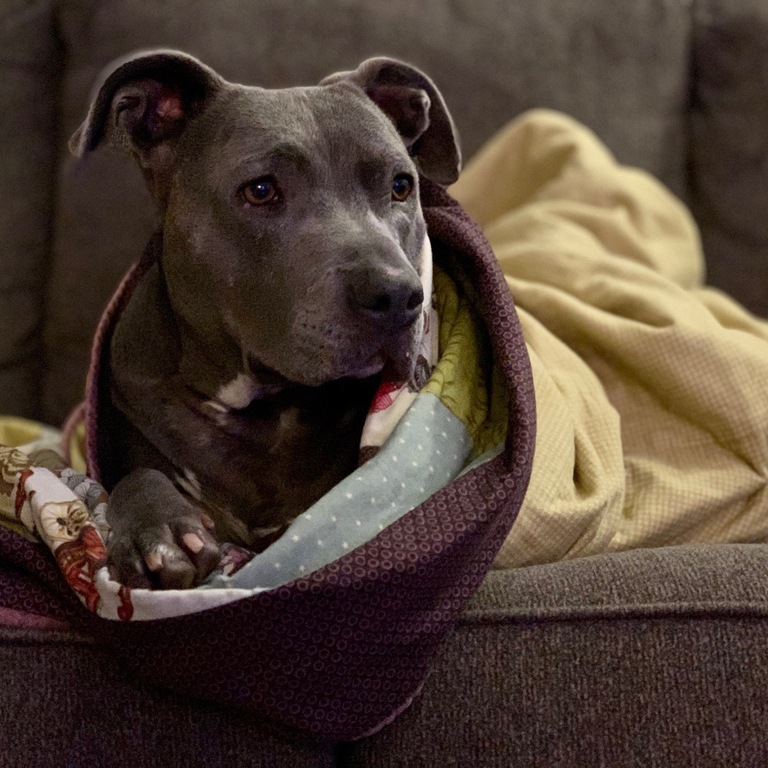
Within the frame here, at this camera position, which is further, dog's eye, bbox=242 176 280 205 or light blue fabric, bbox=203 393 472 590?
dog's eye, bbox=242 176 280 205

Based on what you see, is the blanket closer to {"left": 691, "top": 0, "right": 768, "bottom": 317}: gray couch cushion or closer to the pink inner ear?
the pink inner ear

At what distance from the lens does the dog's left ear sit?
1.49m

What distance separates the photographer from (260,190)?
4.16ft

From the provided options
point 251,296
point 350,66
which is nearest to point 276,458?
point 251,296

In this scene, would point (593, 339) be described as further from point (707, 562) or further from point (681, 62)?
point (681, 62)

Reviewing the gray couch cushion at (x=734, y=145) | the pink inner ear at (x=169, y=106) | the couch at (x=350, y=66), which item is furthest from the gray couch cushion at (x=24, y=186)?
the gray couch cushion at (x=734, y=145)

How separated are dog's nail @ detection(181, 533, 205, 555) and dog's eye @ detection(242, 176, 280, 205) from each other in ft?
1.53

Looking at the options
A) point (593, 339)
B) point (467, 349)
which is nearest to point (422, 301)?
point (467, 349)

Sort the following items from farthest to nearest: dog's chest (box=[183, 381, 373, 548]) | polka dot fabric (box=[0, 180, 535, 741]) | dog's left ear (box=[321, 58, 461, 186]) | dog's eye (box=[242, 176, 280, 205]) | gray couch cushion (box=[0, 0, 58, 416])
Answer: gray couch cushion (box=[0, 0, 58, 416]), dog's left ear (box=[321, 58, 461, 186]), dog's chest (box=[183, 381, 373, 548]), dog's eye (box=[242, 176, 280, 205]), polka dot fabric (box=[0, 180, 535, 741])

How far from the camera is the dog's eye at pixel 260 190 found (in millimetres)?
1265

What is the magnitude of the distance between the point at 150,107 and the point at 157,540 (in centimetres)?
67

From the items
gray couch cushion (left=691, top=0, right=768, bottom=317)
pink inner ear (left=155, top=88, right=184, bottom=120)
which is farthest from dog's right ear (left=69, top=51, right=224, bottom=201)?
gray couch cushion (left=691, top=0, right=768, bottom=317)

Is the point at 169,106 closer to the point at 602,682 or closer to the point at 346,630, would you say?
the point at 346,630

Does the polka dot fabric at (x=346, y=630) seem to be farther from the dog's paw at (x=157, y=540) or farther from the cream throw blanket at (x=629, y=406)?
the cream throw blanket at (x=629, y=406)
